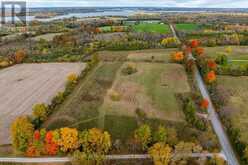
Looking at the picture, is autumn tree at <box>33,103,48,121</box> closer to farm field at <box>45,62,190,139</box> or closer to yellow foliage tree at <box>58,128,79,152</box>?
farm field at <box>45,62,190,139</box>

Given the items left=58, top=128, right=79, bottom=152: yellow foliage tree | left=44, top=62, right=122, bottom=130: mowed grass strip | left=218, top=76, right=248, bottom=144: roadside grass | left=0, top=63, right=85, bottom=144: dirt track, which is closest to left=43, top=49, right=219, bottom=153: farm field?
left=44, top=62, right=122, bottom=130: mowed grass strip

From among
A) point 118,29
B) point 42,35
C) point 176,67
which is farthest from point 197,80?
point 42,35

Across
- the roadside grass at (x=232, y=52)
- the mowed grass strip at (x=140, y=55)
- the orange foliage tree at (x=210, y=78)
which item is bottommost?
the orange foliage tree at (x=210, y=78)

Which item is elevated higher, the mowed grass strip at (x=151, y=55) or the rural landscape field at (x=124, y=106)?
the mowed grass strip at (x=151, y=55)

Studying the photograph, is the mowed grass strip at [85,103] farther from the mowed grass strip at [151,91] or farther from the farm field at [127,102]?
the mowed grass strip at [151,91]

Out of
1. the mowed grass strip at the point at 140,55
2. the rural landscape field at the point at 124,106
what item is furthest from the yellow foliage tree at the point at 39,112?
the mowed grass strip at the point at 140,55

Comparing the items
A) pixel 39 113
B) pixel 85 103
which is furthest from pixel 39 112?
pixel 85 103

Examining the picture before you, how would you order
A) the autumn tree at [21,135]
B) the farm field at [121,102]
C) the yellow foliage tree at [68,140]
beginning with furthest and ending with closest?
the farm field at [121,102] → the autumn tree at [21,135] → the yellow foliage tree at [68,140]
